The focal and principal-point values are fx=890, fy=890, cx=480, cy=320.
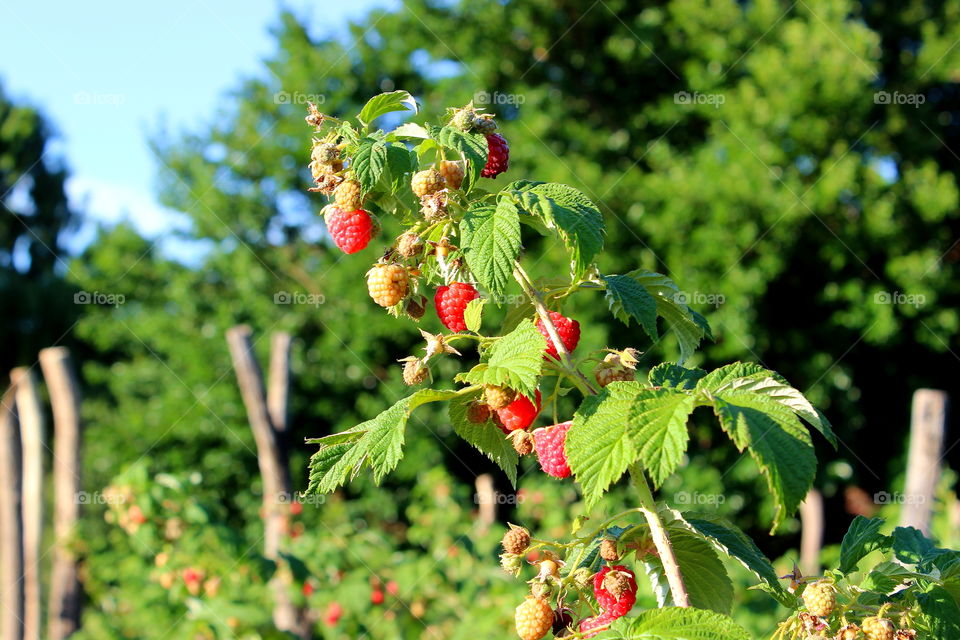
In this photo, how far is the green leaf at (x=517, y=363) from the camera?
0.81 metres

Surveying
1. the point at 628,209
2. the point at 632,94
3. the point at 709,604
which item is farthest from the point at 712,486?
the point at 709,604

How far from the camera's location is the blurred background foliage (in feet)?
22.6

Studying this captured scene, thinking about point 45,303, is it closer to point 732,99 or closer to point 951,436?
point 732,99

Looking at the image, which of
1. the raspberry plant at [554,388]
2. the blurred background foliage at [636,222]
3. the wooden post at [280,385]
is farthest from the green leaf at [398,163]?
the blurred background foliage at [636,222]

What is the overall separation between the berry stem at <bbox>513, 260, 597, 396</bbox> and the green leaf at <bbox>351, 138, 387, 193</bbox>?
0.55ft

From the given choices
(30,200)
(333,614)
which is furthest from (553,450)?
(30,200)

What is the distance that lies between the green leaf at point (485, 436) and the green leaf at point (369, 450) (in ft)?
0.17

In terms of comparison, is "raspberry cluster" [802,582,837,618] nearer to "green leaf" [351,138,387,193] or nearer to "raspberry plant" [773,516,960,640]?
"raspberry plant" [773,516,960,640]

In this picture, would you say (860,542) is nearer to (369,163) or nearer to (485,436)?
(485,436)

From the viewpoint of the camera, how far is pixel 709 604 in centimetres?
98

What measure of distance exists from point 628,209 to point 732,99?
1.23 m

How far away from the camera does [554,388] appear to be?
0.88 meters

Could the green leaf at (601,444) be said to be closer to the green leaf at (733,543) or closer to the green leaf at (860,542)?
the green leaf at (733,543)

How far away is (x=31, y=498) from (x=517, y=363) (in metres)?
4.47
